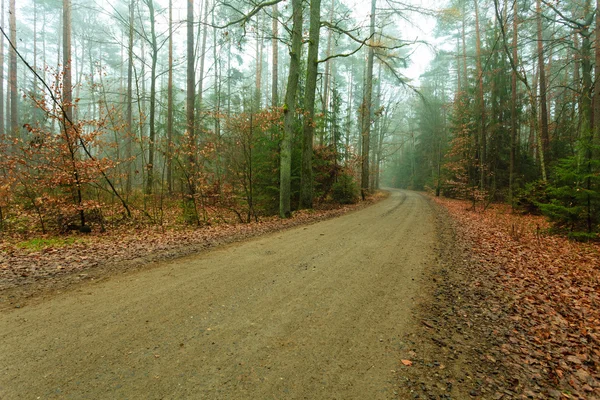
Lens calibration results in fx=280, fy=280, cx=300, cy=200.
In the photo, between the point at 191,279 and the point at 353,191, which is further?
the point at 353,191

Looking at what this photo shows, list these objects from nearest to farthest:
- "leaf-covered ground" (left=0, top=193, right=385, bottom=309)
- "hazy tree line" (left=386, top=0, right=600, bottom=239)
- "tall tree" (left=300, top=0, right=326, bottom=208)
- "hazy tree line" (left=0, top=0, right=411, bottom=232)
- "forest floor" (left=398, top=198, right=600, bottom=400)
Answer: "forest floor" (left=398, top=198, right=600, bottom=400)
"leaf-covered ground" (left=0, top=193, right=385, bottom=309)
"hazy tree line" (left=0, top=0, right=411, bottom=232)
"hazy tree line" (left=386, top=0, right=600, bottom=239)
"tall tree" (left=300, top=0, right=326, bottom=208)

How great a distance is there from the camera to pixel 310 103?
1252cm

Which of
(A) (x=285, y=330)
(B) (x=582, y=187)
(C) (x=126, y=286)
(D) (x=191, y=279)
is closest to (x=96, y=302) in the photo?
(C) (x=126, y=286)

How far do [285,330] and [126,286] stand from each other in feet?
8.00

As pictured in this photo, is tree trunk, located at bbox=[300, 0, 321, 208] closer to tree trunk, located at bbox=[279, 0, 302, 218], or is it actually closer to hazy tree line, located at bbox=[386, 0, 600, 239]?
tree trunk, located at bbox=[279, 0, 302, 218]

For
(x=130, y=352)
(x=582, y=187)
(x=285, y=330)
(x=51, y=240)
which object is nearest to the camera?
(x=130, y=352)

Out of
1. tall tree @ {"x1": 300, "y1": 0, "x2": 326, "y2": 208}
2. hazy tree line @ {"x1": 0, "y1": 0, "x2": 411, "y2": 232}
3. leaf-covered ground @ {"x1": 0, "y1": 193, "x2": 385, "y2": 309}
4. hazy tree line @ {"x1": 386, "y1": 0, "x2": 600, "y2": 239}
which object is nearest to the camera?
leaf-covered ground @ {"x1": 0, "y1": 193, "x2": 385, "y2": 309}

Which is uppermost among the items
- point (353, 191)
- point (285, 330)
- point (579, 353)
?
point (353, 191)

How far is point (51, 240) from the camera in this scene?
6957mm

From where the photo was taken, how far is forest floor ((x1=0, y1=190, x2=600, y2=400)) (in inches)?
82.9

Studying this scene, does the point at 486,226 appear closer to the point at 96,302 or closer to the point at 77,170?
the point at 96,302

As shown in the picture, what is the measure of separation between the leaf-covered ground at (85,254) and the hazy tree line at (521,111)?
8.58 meters

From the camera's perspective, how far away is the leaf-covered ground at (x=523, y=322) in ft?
7.75

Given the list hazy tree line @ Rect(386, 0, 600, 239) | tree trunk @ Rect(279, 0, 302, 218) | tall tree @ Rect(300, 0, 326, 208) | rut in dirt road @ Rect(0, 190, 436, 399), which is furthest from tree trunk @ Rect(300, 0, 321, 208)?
rut in dirt road @ Rect(0, 190, 436, 399)
